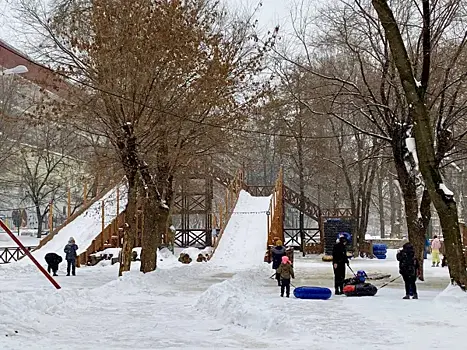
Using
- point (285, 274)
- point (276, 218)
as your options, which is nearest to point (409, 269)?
point (285, 274)

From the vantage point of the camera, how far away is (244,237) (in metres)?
34.4

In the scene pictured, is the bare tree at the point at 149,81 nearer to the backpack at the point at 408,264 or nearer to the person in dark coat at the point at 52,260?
the person in dark coat at the point at 52,260

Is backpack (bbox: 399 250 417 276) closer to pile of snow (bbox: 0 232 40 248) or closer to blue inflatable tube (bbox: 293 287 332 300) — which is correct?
blue inflatable tube (bbox: 293 287 332 300)

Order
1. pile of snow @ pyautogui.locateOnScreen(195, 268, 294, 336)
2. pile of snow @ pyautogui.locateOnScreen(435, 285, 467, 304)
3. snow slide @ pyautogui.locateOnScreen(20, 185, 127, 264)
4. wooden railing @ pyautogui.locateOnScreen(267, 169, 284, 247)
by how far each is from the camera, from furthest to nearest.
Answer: wooden railing @ pyautogui.locateOnScreen(267, 169, 284, 247) → snow slide @ pyautogui.locateOnScreen(20, 185, 127, 264) → pile of snow @ pyautogui.locateOnScreen(435, 285, 467, 304) → pile of snow @ pyautogui.locateOnScreen(195, 268, 294, 336)

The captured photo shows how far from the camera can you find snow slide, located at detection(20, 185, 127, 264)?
3059 centimetres

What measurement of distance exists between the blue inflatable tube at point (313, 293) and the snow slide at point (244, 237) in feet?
36.5

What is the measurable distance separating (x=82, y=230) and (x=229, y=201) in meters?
11.1

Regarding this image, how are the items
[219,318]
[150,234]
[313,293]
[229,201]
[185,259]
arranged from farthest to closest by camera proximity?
[229,201], [185,259], [150,234], [313,293], [219,318]

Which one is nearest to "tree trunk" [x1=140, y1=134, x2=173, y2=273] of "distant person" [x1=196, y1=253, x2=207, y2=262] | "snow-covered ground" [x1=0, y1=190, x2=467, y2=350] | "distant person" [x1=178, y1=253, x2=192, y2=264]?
"snow-covered ground" [x1=0, y1=190, x2=467, y2=350]

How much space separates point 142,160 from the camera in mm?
20812

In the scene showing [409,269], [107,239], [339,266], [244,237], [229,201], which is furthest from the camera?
[229,201]

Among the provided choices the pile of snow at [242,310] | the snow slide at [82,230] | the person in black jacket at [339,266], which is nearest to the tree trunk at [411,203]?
the person in black jacket at [339,266]

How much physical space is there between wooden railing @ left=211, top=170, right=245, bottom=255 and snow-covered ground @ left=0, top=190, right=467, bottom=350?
14703 mm

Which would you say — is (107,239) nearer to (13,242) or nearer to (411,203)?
(411,203)
